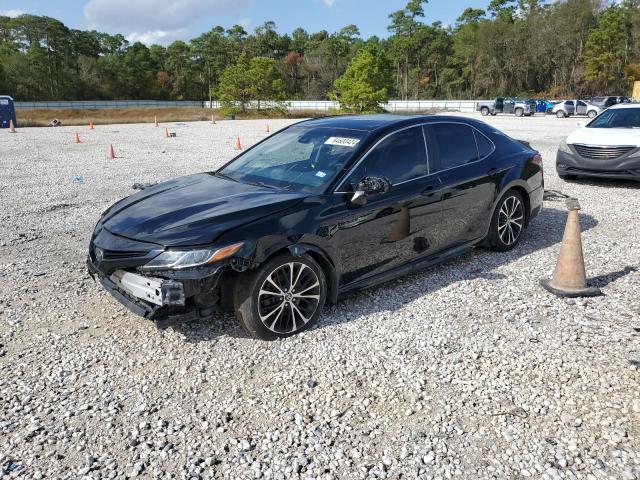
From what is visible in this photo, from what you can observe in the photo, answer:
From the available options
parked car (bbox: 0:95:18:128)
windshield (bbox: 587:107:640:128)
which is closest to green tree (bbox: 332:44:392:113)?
parked car (bbox: 0:95:18:128)

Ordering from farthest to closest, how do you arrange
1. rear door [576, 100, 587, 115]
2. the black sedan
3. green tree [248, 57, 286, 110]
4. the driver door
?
green tree [248, 57, 286, 110]
rear door [576, 100, 587, 115]
the driver door
the black sedan

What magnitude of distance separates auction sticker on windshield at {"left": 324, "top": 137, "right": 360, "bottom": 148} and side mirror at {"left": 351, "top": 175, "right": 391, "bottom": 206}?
478 mm

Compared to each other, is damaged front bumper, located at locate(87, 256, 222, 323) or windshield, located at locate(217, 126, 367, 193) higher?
windshield, located at locate(217, 126, 367, 193)

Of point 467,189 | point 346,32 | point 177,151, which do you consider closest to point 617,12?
point 346,32

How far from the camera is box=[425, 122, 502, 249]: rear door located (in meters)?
5.21

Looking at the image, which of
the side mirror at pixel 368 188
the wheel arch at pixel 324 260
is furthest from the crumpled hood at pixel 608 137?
the wheel arch at pixel 324 260

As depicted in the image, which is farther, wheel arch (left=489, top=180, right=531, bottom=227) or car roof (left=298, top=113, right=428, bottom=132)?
wheel arch (left=489, top=180, right=531, bottom=227)

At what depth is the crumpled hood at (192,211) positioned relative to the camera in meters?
3.80

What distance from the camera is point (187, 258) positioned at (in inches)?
145

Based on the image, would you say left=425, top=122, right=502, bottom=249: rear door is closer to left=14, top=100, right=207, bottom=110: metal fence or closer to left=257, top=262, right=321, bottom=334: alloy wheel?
left=257, top=262, right=321, bottom=334: alloy wheel

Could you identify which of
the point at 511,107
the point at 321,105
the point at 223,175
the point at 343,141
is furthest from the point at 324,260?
the point at 321,105

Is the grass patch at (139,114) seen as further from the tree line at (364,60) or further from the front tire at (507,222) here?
the front tire at (507,222)

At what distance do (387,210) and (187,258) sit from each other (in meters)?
1.86

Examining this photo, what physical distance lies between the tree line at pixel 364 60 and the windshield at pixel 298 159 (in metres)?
44.7
